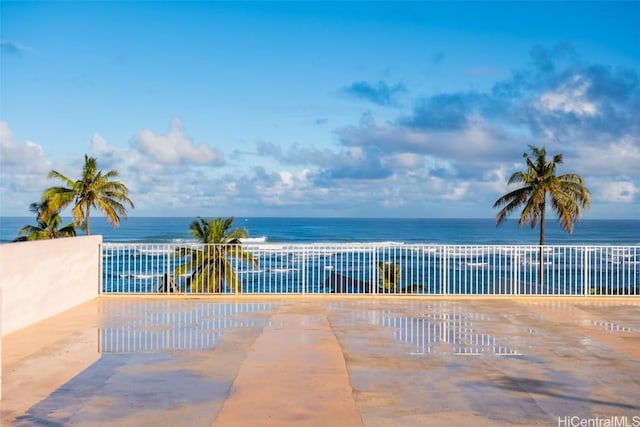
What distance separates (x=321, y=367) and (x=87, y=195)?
15223 mm

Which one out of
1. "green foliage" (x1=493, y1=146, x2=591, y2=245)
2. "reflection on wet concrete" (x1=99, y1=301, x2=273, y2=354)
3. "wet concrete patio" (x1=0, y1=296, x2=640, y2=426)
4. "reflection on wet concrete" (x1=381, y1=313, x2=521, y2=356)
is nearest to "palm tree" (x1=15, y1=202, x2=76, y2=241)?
"reflection on wet concrete" (x1=99, y1=301, x2=273, y2=354)

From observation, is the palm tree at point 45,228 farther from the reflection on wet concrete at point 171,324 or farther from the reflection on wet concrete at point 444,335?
the reflection on wet concrete at point 444,335

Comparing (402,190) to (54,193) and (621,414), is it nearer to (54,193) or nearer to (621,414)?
(54,193)

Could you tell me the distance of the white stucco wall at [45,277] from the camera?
7580 mm

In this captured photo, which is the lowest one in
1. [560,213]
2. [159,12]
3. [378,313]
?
[378,313]

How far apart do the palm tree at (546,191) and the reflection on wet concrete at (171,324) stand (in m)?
11.6

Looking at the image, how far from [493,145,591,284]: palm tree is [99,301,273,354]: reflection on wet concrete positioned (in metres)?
11.6

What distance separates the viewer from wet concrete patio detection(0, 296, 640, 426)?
4.35 metres

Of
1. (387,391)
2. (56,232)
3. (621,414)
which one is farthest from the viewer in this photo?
(56,232)

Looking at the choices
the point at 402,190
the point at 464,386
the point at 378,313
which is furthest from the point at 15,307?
the point at 402,190

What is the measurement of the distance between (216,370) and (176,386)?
597 mm

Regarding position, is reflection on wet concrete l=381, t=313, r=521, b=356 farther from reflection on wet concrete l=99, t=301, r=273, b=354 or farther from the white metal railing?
reflection on wet concrete l=99, t=301, r=273, b=354

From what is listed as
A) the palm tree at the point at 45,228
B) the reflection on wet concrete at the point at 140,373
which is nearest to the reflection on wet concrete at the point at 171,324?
the reflection on wet concrete at the point at 140,373

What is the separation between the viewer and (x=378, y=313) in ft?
30.0
